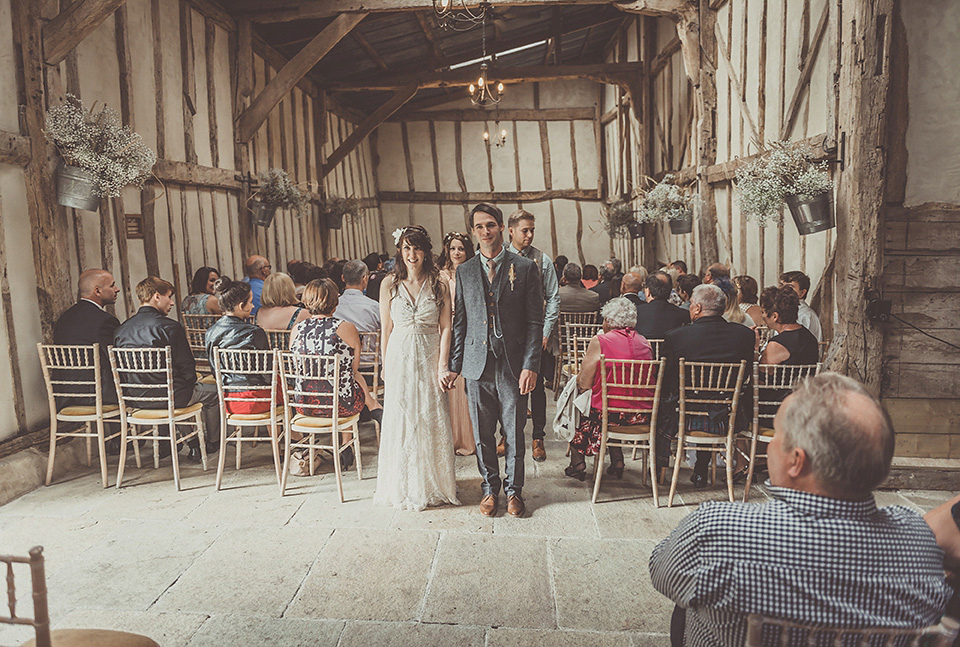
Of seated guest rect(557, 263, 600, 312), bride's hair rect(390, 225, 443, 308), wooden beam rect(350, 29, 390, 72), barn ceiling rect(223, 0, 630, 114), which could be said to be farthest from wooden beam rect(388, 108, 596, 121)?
bride's hair rect(390, 225, 443, 308)

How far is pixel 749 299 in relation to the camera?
16.7 feet

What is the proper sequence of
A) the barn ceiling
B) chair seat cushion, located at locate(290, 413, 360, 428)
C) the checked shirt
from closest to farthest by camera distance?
the checked shirt, chair seat cushion, located at locate(290, 413, 360, 428), the barn ceiling

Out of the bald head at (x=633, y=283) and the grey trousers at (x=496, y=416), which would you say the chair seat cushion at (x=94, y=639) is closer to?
the grey trousers at (x=496, y=416)

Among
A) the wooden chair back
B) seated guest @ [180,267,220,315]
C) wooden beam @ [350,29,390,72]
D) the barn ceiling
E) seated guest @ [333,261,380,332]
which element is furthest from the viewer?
wooden beam @ [350,29,390,72]

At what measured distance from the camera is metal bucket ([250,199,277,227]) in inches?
301

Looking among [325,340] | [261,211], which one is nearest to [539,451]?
[325,340]

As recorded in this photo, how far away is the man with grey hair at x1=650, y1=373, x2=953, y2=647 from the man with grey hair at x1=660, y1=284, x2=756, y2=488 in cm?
231

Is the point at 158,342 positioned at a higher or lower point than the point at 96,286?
lower

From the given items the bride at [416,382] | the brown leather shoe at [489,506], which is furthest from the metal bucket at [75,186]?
the brown leather shoe at [489,506]

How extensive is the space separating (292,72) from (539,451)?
18.3 ft

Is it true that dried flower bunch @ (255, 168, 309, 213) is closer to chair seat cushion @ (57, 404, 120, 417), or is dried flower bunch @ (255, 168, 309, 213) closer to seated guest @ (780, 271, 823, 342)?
chair seat cushion @ (57, 404, 120, 417)

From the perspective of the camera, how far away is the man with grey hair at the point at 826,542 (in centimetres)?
130

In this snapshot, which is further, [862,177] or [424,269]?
[862,177]

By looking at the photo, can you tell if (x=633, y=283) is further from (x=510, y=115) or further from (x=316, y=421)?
(x=510, y=115)
